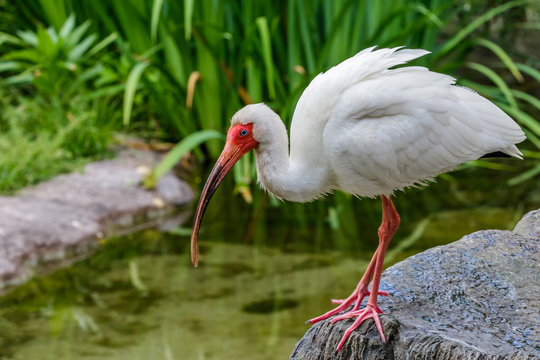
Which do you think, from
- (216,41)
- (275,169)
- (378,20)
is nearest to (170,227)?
(216,41)

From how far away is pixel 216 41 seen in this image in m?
6.13

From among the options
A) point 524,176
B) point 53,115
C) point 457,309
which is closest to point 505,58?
point 524,176

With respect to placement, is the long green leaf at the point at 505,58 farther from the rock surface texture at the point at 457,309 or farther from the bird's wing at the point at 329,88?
the bird's wing at the point at 329,88

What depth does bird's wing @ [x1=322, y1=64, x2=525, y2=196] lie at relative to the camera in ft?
8.46

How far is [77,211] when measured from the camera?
5.15 metres

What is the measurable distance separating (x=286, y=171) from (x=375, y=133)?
1.12 feet

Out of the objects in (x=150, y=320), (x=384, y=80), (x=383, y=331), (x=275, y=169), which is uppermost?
(x=384, y=80)

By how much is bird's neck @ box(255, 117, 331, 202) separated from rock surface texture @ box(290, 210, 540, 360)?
42 centimetres

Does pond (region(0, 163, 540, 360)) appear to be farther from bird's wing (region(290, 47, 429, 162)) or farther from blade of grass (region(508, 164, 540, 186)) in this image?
bird's wing (region(290, 47, 429, 162))

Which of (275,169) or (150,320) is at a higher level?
(275,169)

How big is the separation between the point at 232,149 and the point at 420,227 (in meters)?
2.80

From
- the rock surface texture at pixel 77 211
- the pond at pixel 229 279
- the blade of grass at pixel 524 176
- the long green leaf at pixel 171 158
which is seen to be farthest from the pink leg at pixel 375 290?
the blade of grass at pixel 524 176

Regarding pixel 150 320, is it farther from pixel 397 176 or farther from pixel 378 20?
pixel 378 20

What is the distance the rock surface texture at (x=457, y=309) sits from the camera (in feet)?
7.57
